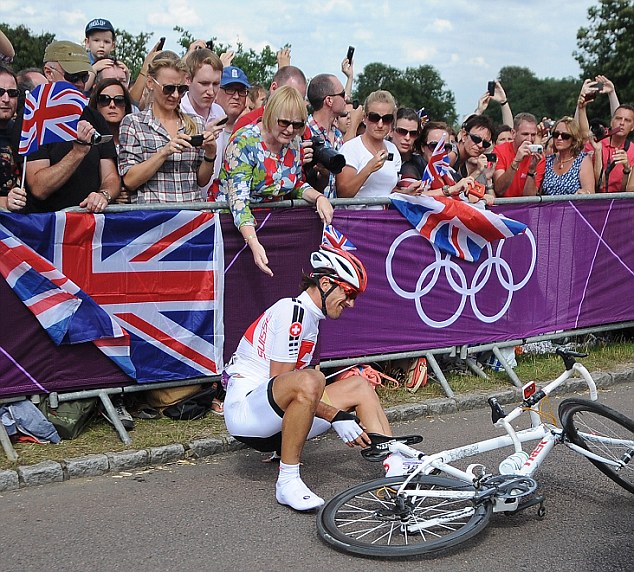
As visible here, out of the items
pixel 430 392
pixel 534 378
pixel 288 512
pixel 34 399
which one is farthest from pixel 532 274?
pixel 34 399

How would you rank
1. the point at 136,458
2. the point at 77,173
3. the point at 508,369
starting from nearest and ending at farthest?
the point at 136,458, the point at 77,173, the point at 508,369

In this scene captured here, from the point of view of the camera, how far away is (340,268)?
5.28 m

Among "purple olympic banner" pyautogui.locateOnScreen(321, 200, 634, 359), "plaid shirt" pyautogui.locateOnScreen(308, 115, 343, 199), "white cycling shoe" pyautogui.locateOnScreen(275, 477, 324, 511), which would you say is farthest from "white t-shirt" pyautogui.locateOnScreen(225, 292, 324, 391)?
"plaid shirt" pyautogui.locateOnScreen(308, 115, 343, 199)

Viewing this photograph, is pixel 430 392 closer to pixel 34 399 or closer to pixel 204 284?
pixel 204 284

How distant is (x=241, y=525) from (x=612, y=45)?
6246 centimetres

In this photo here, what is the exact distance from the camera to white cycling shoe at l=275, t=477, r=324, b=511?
5211 mm

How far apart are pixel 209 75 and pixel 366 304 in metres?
2.41

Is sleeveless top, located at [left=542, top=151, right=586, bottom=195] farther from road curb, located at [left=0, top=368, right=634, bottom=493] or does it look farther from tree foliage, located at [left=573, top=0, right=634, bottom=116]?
tree foliage, located at [left=573, top=0, right=634, bottom=116]

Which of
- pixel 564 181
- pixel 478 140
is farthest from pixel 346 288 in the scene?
pixel 564 181

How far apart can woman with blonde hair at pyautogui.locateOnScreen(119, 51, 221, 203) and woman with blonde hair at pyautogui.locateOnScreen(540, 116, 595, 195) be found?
13.3 feet

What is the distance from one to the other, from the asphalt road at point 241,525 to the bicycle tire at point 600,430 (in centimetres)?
27

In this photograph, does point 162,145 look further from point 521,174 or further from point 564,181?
point 564,181

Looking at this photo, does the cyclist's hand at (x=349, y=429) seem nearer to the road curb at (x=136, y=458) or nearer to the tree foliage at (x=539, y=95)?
the road curb at (x=136, y=458)

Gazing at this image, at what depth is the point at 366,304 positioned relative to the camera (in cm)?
762
